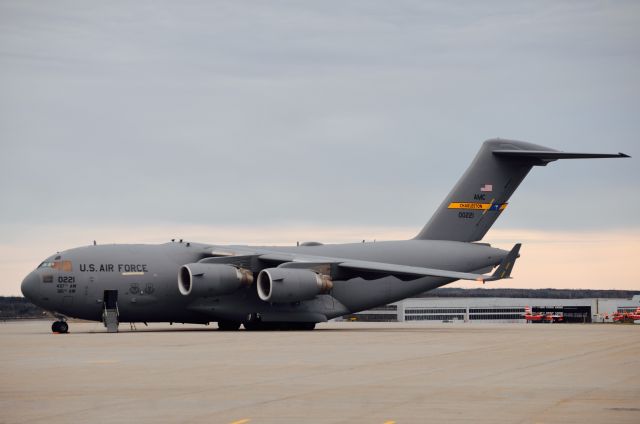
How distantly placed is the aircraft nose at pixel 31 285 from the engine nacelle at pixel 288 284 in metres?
8.52

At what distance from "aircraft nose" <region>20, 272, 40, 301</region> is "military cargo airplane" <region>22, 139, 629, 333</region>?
4 centimetres

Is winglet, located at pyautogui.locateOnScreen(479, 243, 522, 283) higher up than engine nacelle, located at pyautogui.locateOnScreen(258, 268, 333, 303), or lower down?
higher up

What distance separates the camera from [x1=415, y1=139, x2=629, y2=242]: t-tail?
4625 centimetres

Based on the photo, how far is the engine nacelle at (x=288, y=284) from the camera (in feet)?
131

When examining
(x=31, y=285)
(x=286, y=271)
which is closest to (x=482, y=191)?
(x=286, y=271)

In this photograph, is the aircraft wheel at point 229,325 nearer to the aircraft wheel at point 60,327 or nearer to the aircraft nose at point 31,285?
the aircraft wheel at point 60,327

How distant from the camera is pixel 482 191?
4669cm

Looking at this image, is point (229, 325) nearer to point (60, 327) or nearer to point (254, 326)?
point (254, 326)

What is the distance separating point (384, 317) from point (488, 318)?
570 inches

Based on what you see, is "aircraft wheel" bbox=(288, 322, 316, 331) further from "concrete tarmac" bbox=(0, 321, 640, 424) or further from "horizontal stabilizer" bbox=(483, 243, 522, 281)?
"concrete tarmac" bbox=(0, 321, 640, 424)

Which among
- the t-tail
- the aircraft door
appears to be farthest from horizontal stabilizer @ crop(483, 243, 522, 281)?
the aircraft door

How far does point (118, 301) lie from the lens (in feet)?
130

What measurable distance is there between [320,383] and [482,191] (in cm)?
3055

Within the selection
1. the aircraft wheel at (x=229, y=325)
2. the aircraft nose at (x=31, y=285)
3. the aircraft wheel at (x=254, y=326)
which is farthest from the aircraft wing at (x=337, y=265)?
the aircraft nose at (x=31, y=285)
